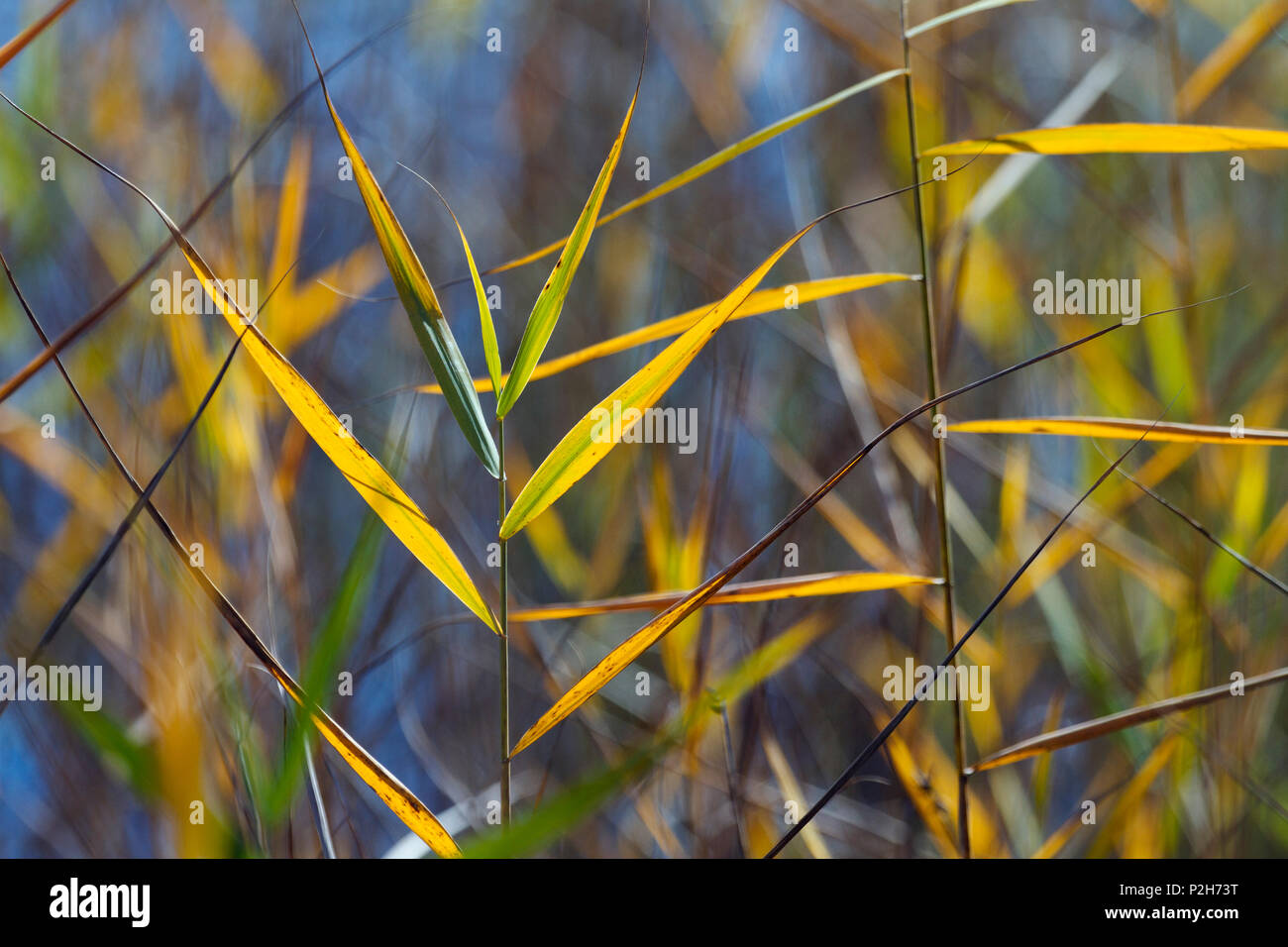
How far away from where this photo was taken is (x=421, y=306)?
11.0 inches

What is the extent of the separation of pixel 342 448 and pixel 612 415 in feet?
0.33

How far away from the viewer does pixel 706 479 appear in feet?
1.70

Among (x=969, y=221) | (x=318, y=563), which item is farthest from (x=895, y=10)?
(x=318, y=563)

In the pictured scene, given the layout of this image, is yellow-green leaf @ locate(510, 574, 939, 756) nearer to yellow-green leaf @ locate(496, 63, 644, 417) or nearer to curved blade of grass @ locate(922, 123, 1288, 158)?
yellow-green leaf @ locate(496, 63, 644, 417)

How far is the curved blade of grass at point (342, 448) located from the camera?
0.27 meters

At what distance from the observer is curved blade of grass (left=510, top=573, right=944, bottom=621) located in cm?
37

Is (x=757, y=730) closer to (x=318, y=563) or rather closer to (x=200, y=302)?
(x=318, y=563)

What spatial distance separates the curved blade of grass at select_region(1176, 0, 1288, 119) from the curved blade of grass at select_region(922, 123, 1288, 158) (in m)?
0.24

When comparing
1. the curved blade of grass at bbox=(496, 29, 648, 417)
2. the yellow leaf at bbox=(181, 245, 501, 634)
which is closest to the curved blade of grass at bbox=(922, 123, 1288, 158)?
the curved blade of grass at bbox=(496, 29, 648, 417)

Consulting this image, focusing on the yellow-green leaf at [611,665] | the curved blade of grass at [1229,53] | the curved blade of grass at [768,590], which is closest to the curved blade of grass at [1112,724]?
the curved blade of grass at [768,590]

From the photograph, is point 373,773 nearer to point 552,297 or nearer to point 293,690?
point 293,690

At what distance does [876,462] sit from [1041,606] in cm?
18

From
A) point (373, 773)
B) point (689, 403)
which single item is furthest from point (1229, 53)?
point (373, 773)

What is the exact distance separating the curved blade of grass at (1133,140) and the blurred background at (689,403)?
14cm
